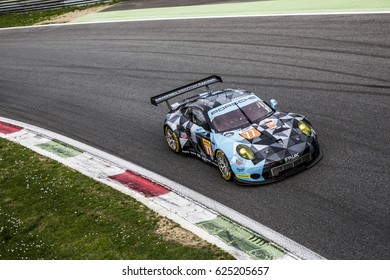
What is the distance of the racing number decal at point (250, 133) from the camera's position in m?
11.2

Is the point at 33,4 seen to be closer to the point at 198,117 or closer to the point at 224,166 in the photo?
the point at 198,117

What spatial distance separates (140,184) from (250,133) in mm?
2563

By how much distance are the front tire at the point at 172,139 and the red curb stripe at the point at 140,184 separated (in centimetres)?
120

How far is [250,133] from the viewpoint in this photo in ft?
36.9

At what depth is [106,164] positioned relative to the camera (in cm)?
1311

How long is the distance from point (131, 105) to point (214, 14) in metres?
8.34

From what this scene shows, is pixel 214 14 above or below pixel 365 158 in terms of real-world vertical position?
above

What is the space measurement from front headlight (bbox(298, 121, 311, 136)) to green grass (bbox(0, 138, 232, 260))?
11.0 ft

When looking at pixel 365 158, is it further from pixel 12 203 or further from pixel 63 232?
pixel 12 203

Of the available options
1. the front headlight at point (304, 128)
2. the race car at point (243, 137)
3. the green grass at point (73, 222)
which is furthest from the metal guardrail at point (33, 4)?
the front headlight at point (304, 128)

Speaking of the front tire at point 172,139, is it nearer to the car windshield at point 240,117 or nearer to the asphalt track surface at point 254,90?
the asphalt track surface at point 254,90

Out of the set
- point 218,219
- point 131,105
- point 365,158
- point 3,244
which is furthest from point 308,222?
point 131,105

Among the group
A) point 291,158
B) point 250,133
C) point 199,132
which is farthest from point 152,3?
point 291,158
